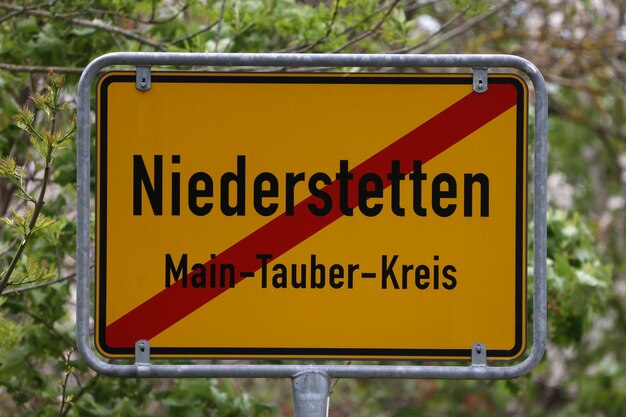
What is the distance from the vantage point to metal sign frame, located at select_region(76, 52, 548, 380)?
2.13 m

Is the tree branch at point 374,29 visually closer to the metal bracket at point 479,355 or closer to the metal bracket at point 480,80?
the metal bracket at point 480,80

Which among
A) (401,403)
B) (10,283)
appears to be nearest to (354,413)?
(401,403)

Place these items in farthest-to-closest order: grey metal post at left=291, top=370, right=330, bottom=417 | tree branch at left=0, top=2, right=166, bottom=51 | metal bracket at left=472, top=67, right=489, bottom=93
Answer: tree branch at left=0, top=2, right=166, bottom=51 → metal bracket at left=472, top=67, right=489, bottom=93 → grey metal post at left=291, top=370, right=330, bottom=417

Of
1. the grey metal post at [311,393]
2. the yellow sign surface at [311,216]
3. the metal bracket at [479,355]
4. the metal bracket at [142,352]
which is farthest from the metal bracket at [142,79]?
the metal bracket at [479,355]

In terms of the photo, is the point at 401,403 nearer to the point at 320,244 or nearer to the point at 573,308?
the point at 573,308

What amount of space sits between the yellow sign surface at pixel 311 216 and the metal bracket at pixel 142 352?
0.04ft

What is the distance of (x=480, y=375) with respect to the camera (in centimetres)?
216

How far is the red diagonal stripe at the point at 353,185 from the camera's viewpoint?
87.2 inches

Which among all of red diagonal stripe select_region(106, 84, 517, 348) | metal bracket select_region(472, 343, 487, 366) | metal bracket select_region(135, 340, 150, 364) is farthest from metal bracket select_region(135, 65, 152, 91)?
metal bracket select_region(472, 343, 487, 366)

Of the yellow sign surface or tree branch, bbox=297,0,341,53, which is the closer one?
the yellow sign surface

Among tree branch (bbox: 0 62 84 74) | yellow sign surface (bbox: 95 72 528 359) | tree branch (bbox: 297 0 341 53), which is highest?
tree branch (bbox: 297 0 341 53)

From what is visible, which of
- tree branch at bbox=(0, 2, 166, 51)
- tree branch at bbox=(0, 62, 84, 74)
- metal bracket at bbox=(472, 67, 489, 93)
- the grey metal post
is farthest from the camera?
tree branch at bbox=(0, 2, 166, 51)

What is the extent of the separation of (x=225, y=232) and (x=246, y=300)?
0.51 ft

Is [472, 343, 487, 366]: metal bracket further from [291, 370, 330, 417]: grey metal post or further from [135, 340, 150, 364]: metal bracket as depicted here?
[135, 340, 150, 364]: metal bracket
